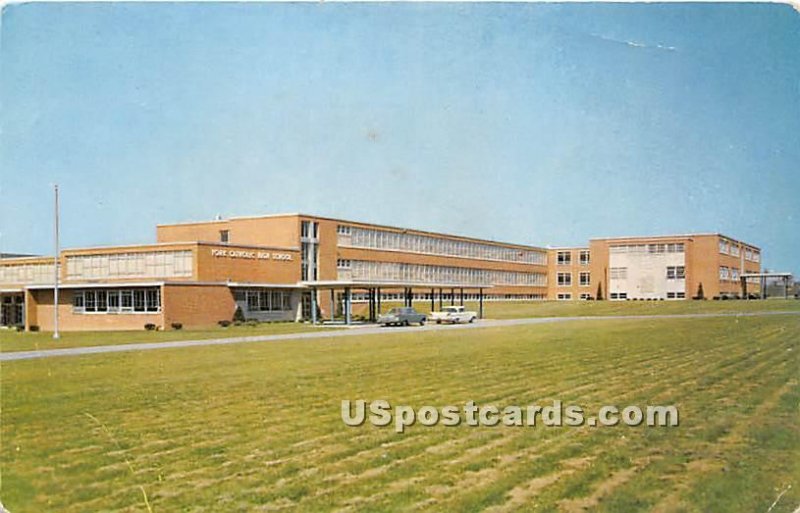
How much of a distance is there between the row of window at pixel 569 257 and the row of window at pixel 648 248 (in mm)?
5811

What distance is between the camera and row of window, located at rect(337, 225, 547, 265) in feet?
228

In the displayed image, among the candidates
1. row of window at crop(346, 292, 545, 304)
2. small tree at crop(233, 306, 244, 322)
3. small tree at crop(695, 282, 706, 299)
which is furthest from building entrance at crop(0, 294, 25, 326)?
small tree at crop(695, 282, 706, 299)

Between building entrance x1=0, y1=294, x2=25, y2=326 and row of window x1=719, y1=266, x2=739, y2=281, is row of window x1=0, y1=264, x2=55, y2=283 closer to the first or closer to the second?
building entrance x1=0, y1=294, x2=25, y2=326

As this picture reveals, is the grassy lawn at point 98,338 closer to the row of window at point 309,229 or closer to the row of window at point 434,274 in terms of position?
the row of window at point 309,229

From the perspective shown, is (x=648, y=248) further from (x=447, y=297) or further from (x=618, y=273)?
(x=447, y=297)

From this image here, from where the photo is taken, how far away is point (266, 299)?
54.4 meters

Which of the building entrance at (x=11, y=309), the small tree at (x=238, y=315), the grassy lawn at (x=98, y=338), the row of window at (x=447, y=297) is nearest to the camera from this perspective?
the grassy lawn at (x=98, y=338)

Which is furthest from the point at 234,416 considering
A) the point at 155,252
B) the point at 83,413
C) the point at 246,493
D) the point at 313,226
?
the point at 313,226

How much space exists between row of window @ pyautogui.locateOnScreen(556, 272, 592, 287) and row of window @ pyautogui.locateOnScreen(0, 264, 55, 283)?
209ft

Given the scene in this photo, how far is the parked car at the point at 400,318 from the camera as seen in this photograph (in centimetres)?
4928

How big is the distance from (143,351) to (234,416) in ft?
46.6

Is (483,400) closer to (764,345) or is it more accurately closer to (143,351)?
(764,345)

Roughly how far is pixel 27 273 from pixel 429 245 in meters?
37.1

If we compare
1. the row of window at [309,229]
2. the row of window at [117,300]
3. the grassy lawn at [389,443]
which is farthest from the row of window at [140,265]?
the grassy lawn at [389,443]
